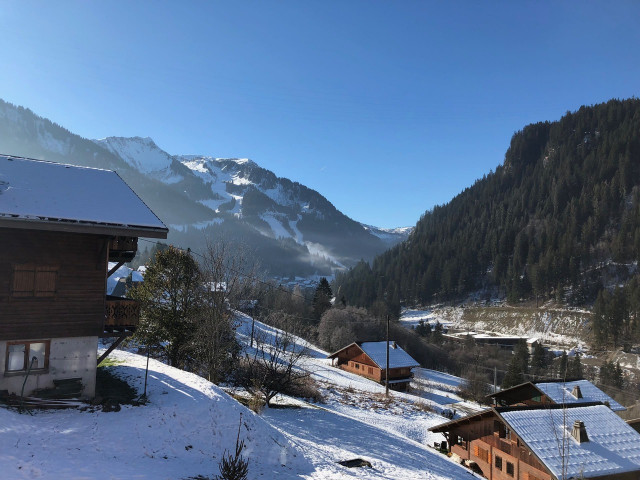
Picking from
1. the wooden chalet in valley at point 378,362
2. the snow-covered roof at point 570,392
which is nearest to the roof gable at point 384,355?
the wooden chalet in valley at point 378,362

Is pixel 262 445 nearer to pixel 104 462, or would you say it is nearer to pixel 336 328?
pixel 104 462

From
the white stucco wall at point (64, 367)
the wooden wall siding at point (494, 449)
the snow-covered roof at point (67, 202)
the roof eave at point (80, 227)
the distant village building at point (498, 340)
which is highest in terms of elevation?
the snow-covered roof at point (67, 202)

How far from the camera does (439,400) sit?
51594 millimetres

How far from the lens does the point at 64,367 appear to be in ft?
51.3

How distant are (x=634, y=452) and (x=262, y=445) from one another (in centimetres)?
2419

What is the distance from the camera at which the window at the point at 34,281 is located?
49.1 ft

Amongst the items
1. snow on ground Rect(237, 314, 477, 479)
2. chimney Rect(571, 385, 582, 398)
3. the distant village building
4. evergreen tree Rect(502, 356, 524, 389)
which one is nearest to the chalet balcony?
snow on ground Rect(237, 314, 477, 479)

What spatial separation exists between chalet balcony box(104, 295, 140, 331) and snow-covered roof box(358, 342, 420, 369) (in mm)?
46679

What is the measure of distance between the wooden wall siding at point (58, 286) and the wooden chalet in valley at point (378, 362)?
159 feet

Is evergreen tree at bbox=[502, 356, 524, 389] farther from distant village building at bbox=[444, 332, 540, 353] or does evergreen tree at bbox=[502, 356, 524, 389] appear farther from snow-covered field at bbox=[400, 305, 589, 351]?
snow-covered field at bbox=[400, 305, 589, 351]

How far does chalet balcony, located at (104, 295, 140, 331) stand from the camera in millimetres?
16984

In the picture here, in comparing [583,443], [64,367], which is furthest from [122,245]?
[583,443]

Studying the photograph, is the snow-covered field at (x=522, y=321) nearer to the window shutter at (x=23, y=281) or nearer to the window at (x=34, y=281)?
the window at (x=34, y=281)

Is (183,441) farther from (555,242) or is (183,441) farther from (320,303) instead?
(555,242)
